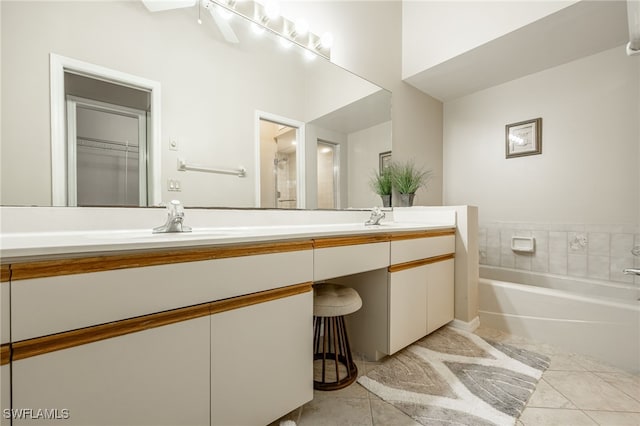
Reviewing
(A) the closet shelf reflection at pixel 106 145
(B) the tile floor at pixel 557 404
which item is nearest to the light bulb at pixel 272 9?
(A) the closet shelf reflection at pixel 106 145

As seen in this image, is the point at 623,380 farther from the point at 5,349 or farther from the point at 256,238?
the point at 5,349

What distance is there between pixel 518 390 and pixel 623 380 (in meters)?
0.61

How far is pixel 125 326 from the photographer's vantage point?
707mm

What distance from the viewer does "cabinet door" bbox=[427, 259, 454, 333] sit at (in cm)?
177

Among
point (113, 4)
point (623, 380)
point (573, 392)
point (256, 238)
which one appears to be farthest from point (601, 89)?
point (113, 4)

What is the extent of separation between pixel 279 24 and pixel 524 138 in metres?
2.28

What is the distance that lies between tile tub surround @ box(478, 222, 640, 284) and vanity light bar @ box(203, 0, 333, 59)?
2247mm

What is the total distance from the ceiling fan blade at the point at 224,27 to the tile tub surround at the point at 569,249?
8.80ft

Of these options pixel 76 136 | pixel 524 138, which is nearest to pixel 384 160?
pixel 524 138

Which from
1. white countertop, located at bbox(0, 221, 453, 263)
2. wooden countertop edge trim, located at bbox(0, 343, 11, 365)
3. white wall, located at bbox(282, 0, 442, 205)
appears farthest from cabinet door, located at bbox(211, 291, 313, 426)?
white wall, located at bbox(282, 0, 442, 205)

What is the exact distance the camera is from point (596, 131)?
2105 millimetres

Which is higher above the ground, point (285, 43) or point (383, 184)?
point (285, 43)

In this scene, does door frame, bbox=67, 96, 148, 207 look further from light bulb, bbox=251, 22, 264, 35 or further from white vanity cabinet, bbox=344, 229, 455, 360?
white vanity cabinet, bbox=344, 229, 455, 360

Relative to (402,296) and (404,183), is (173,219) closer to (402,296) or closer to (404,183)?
(402,296)
